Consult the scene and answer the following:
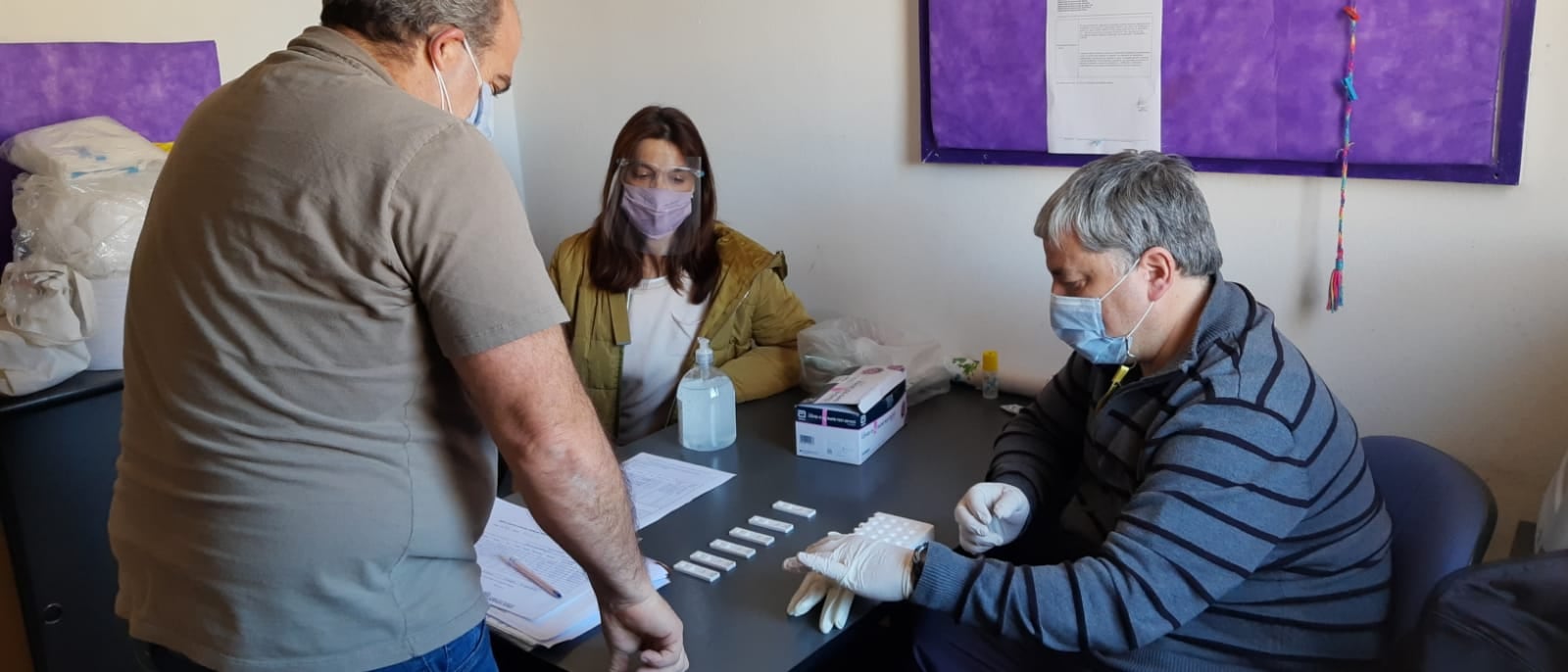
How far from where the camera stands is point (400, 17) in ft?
3.71

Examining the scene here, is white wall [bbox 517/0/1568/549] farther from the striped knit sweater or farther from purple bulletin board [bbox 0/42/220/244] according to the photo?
purple bulletin board [bbox 0/42/220/244]

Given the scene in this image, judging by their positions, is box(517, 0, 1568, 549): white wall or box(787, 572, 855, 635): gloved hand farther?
box(517, 0, 1568, 549): white wall

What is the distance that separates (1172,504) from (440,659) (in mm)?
828

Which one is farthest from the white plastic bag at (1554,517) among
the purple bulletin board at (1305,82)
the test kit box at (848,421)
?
the test kit box at (848,421)

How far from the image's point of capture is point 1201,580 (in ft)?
4.15

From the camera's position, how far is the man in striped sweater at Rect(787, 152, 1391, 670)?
127 cm

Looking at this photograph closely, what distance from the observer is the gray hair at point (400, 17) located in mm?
1129

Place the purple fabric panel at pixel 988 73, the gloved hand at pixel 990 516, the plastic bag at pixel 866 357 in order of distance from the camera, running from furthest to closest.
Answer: the plastic bag at pixel 866 357
the purple fabric panel at pixel 988 73
the gloved hand at pixel 990 516

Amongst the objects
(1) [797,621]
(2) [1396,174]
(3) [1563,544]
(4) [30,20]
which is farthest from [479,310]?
(4) [30,20]

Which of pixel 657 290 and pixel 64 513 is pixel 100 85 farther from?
pixel 657 290

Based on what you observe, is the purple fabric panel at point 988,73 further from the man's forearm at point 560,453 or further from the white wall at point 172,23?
the white wall at point 172,23

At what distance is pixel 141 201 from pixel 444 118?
1292mm

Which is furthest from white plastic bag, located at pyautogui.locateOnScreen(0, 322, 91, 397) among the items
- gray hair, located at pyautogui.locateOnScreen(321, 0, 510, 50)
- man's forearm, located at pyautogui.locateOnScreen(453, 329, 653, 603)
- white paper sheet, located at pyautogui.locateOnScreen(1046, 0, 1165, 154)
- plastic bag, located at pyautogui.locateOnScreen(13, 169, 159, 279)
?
white paper sheet, located at pyautogui.locateOnScreen(1046, 0, 1165, 154)

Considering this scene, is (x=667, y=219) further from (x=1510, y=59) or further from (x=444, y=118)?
(x=1510, y=59)
